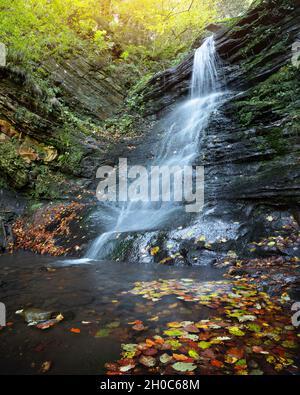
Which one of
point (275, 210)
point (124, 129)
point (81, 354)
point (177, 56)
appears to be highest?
point (177, 56)

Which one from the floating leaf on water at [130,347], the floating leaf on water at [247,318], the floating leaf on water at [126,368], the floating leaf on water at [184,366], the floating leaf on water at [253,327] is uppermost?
the floating leaf on water at [247,318]

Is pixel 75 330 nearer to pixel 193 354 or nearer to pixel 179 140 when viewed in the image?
pixel 193 354

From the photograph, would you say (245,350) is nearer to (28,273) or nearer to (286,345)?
(286,345)

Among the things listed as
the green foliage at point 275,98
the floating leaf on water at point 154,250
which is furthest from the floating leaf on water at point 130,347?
the green foliage at point 275,98

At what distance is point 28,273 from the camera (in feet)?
16.0

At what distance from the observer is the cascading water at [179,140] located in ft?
22.0

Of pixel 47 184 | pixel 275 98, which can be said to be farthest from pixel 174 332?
pixel 47 184

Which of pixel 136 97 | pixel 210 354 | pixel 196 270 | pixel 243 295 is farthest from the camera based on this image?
pixel 136 97

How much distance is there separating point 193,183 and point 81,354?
18.7 ft

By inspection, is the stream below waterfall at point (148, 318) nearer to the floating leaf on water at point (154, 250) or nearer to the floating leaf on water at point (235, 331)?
the floating leaf on water at point (235, 331)

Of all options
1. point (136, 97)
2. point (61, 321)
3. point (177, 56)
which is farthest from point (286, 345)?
point (177, 56)

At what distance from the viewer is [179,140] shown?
998 centimetres

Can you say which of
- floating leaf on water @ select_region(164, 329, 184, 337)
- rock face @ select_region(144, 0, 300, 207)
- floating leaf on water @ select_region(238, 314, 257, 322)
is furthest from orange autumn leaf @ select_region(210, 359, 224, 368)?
rock face @ select_region(144, 0, 300, 207)

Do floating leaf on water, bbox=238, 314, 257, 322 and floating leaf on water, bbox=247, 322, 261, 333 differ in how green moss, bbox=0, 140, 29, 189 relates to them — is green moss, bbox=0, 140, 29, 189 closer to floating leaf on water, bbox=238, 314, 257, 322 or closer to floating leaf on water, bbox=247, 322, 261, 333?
floating leaf on water, bbox=238, 314, 257, 322
